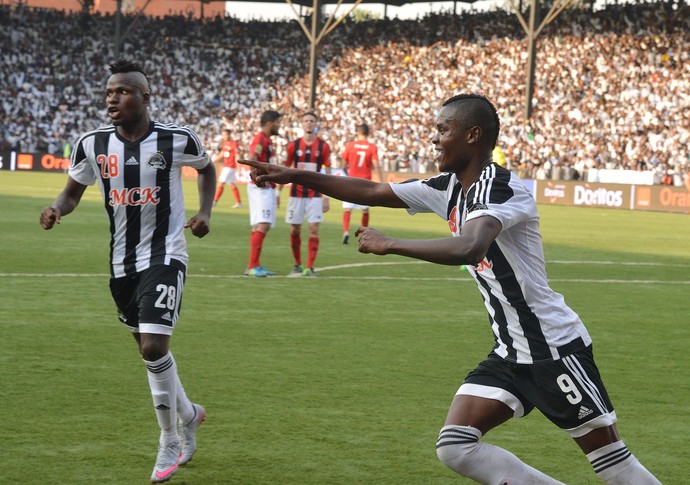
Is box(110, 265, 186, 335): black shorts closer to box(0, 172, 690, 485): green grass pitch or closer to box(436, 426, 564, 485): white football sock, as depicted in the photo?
box(0, 172, 690, 485): green grass pitch

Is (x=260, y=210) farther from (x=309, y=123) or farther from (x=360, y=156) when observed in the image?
(x=360, y=156)

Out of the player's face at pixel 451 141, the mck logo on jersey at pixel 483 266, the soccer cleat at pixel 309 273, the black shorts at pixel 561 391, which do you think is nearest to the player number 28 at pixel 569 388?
the black shorts at pixel 561 391

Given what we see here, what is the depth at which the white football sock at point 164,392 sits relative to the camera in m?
5.46

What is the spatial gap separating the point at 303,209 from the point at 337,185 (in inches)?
377

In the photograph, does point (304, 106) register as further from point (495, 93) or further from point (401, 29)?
point (495, 93)

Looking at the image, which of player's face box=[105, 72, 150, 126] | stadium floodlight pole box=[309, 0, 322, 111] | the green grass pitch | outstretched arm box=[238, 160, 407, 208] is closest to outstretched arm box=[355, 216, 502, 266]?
outstretched arm box=[238, 160, 407, 208]

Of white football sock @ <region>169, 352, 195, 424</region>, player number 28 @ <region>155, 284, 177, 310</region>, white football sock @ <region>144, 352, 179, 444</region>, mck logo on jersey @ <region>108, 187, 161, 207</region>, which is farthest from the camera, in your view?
mck logo on jersey @ <region>108, 187, 161, 207</region>

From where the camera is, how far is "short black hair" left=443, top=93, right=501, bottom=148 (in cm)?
409

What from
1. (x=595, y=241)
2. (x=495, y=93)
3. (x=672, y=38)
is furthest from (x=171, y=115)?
(x=595, y=241)

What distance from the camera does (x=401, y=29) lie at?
169 ft

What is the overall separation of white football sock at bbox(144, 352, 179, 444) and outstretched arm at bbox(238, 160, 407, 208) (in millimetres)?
1328

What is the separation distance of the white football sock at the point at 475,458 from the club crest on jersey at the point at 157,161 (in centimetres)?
251

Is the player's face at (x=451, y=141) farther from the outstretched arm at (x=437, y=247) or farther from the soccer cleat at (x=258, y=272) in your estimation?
the soccer cleat at (x=258, y=272)

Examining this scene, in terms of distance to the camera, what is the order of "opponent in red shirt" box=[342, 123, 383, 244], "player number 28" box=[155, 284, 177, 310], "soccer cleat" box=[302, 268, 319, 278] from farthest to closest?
"opponent in red shirt" box=[342, 123, 383, 244], "soccer cleat" box=[302, 268, 319, 278], "player number 28" box=[155, 284, 177, 310]
